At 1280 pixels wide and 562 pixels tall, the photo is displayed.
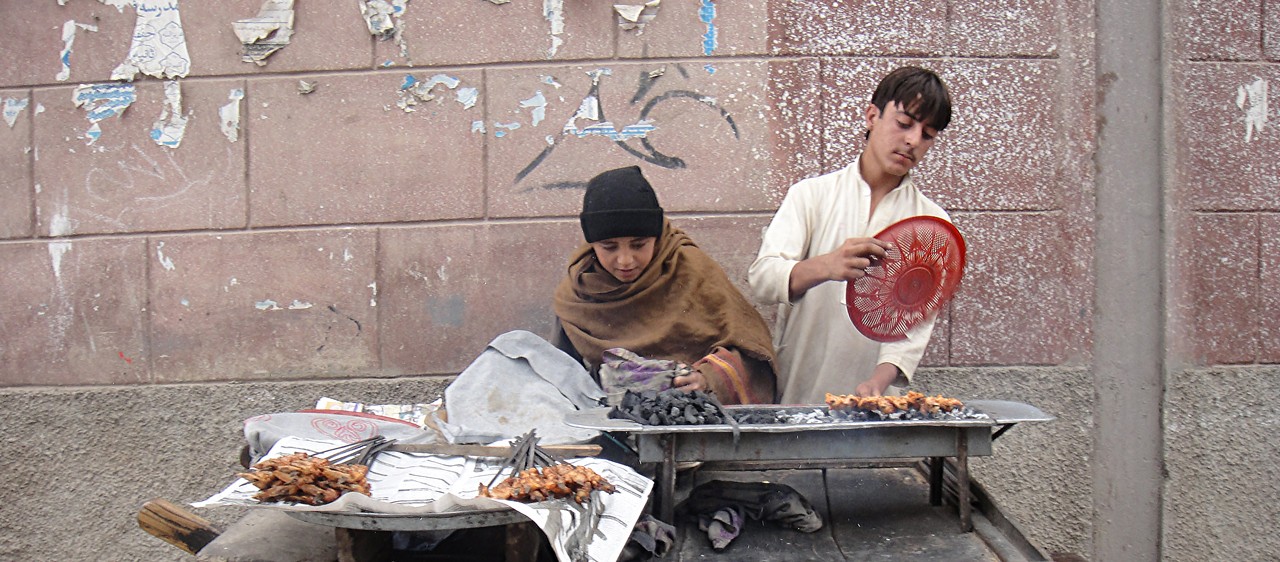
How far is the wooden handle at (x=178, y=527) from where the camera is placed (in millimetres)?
2322

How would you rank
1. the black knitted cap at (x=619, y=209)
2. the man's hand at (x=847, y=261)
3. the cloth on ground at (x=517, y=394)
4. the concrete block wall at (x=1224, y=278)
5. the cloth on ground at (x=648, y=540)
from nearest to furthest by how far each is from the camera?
1. the cloth on ground at (x=648, y=540)
2. the man's hand at (x=847, y=261)
3. the cloth on ground at (x=517, y=394)
4. the black knitted cap at (x=619, y=209)
5. the concrete block wall at (x=1224, y=278)

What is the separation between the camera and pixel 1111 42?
13.5 feet

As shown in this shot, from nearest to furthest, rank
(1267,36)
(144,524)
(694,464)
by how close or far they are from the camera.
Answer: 1. (144,524)
2. (694,464)
3. (1267,36)

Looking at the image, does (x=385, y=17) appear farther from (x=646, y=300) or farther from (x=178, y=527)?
(x=178, y=527)

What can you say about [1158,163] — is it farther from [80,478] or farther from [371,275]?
[80,478]

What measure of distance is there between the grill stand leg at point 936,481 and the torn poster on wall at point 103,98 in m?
Result: 3.58

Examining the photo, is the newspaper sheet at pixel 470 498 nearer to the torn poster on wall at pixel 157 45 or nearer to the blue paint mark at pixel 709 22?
the blue paint mark at pixel 709 22

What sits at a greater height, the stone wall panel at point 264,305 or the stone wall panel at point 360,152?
the stone wall panel at point 360,152

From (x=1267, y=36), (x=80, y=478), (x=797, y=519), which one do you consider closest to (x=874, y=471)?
(x=797, y=519)

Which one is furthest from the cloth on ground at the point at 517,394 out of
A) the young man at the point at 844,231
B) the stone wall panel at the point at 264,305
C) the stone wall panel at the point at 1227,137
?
the stone wall panel at the point at 1227,137

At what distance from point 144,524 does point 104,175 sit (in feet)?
8.02

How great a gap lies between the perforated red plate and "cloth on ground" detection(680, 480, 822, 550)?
0.63 metres

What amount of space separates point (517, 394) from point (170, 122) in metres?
2.26

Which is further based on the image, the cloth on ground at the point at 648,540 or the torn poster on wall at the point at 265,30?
the torn poster on wall at the point at 265,30
